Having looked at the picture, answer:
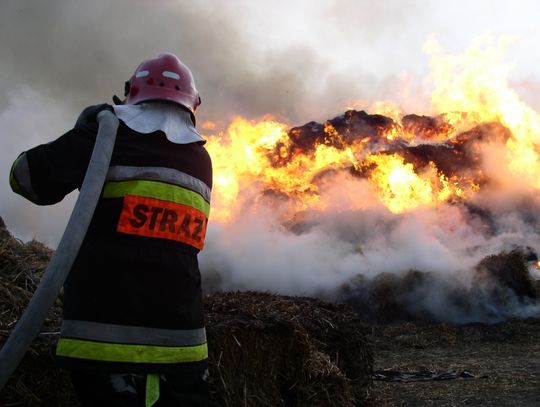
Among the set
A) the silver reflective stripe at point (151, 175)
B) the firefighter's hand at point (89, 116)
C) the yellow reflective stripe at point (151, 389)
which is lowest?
the yellow reflective stripe at point (151, 389)

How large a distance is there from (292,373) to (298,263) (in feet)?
41.2

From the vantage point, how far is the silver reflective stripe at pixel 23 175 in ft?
7.00

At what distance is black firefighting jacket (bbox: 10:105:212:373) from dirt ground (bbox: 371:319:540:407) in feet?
11.1

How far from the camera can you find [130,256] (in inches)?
80.7

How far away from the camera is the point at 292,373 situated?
13.3 feet

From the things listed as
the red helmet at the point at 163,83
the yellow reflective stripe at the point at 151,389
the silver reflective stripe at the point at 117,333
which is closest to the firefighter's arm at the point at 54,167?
the red helmet at the point at 163,83

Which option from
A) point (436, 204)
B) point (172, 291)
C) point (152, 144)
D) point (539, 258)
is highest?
point (436, 204)

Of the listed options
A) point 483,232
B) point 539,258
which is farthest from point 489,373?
point 483,232

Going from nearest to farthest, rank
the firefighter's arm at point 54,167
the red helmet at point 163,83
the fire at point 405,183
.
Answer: the firefighter's arm at point 54,167 < the red helmet at point 163,83 < the fire at point 405,183

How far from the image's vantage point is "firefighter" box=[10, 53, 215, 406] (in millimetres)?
1977

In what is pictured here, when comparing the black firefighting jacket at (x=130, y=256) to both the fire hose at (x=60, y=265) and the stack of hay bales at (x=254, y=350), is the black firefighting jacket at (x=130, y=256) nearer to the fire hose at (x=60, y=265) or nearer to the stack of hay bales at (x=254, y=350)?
the fire hose at (x=60, y=265)

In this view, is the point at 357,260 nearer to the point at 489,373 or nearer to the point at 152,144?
the point at 489,373

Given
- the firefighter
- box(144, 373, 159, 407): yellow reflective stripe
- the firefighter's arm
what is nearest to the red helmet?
the firefighter

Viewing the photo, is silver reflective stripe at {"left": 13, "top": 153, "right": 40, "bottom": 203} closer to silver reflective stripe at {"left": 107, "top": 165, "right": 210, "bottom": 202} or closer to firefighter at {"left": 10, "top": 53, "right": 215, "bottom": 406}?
firefighter at {"left": 10, "top": 53, "right": 215, "bottom": 406}
